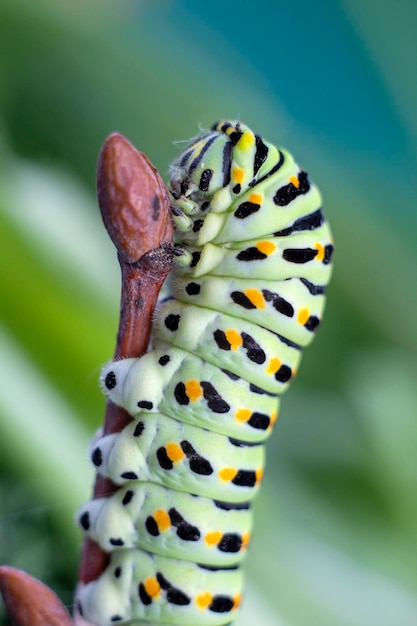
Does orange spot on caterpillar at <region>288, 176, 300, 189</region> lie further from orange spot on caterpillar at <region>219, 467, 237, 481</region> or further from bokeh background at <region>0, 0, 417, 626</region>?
bokeh background at <region>0, 0, 417, 626</region>

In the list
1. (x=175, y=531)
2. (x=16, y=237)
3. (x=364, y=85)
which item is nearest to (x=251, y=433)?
(x=175, y=531)

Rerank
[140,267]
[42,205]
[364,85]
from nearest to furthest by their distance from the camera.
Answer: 1. [140,267]
2. [42,205]
3. [364,85]

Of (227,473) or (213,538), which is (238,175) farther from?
(213,538)

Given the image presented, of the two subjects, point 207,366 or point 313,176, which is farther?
point 313,176

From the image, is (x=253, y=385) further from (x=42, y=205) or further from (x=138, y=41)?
(x=138, y=41)

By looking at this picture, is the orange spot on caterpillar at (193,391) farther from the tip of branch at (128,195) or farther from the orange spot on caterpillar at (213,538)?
the tip of branch at (128,195)

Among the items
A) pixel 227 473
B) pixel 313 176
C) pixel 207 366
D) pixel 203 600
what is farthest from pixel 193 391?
pixel 313 176
